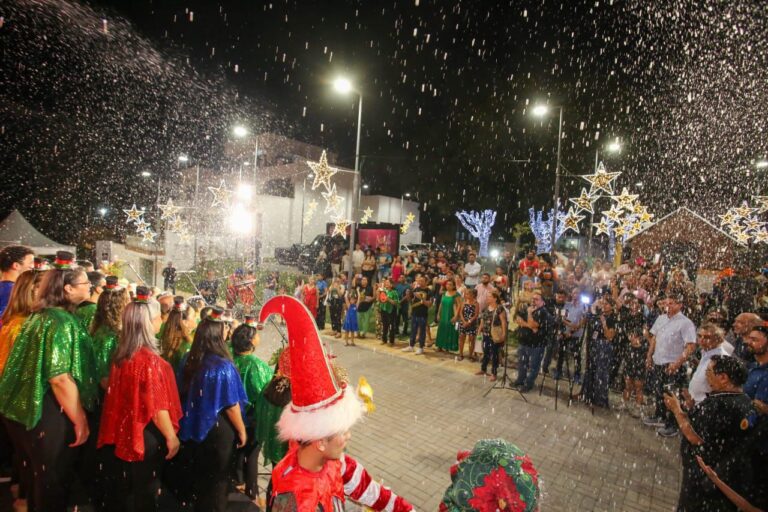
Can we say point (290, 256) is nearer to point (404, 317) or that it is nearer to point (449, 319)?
point (404, 317)

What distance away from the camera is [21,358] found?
303 cm

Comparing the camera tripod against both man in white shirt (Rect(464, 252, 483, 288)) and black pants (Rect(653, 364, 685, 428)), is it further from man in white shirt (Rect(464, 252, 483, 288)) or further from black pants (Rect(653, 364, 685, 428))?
man in white shirt (Rect(464, 252, 483, 288))

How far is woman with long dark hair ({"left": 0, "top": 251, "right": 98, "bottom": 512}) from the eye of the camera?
9.87 feet

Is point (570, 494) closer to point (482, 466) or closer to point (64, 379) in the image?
point (482, 466)

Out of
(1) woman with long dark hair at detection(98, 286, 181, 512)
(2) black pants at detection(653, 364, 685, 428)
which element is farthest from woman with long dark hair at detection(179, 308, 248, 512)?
(2) black pants at detection(653, 364, 685, 428)

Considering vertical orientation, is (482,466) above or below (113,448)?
above

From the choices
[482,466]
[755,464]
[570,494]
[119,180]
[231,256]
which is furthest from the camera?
[119,180]

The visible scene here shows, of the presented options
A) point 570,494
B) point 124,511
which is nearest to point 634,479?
point 570,494

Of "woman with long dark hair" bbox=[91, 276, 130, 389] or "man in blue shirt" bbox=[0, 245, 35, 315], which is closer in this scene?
"woman with long dark hair" bbox=[91, 276, 130, 389]

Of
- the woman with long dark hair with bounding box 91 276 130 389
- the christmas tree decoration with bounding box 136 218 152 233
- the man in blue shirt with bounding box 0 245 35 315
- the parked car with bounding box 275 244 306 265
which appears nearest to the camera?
the woman with long dark hair with bounding box 91 276 130 389

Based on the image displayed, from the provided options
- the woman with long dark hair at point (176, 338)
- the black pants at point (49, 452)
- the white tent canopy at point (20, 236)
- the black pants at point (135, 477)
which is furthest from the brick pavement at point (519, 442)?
the white tent canopy at point (20, 236)

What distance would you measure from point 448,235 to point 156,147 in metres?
36.7

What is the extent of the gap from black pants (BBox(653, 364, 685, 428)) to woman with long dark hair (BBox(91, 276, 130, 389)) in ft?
23.7

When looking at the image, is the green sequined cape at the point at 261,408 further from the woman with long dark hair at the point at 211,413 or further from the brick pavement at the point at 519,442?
the brick pavement at the point at 519,442
